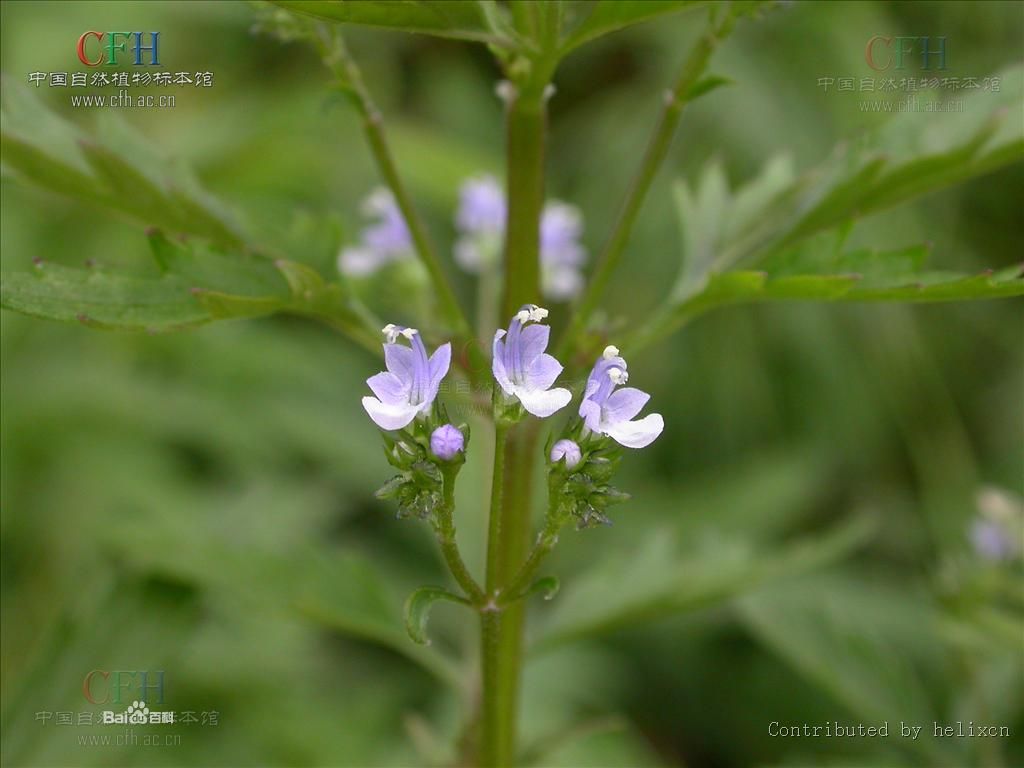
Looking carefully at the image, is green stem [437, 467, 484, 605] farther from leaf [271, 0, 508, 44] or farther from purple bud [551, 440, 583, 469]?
leaf [271, 0, 508, 44]

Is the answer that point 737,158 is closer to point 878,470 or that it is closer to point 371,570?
point 878,470

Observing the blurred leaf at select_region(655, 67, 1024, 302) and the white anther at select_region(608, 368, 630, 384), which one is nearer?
the white anther at select_region(608, 368, 630, 384)

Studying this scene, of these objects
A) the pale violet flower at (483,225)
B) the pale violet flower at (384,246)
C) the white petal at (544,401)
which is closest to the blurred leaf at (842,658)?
the pale violet flower at (483,225)

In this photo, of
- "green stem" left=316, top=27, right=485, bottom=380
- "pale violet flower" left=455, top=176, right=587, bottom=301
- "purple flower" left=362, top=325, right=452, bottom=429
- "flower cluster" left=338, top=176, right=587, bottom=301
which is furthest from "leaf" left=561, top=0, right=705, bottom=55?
"pale violet flower" left=455, top=176, right=587, bottom=301

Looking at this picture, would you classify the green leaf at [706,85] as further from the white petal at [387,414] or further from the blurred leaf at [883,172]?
the white petal at [387,414]

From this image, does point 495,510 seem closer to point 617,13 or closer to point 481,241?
point 617,13

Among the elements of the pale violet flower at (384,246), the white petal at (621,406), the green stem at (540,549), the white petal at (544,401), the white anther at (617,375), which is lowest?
the green stem at (540,549)

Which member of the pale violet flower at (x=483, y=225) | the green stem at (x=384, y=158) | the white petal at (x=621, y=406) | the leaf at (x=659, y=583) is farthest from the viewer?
the pale violet flower at (x=483, y=225)

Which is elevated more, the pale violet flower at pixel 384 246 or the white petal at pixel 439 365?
the pale violet flower at pixel 384 246

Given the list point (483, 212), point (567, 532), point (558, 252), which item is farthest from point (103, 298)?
point (567, 532)

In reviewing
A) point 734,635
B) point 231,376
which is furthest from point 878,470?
point 231,376
